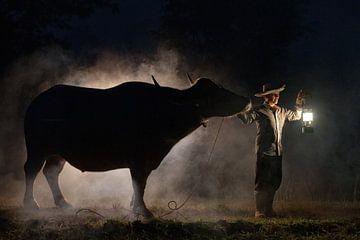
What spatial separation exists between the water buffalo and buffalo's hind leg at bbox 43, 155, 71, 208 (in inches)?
15.4

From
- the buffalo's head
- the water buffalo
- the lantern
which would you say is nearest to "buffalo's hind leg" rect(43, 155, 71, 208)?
the water buffalo

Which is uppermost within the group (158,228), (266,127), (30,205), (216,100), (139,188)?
(216,100)

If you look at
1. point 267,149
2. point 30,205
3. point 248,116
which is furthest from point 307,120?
point 30,205

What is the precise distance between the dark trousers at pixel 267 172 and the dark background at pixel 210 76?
9.84ft

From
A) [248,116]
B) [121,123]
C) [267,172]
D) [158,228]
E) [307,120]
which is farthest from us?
[307,120]

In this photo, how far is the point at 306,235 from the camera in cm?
759

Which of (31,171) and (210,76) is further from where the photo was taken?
(210,76)

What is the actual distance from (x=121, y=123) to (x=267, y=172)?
8.65ft

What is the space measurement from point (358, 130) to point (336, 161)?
118cm

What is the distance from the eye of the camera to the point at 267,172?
9336 mm

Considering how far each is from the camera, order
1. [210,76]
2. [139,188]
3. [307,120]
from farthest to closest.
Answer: [210,76]
[307,120]
[139,188]

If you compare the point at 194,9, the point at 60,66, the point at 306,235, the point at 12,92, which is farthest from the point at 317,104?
the point at 306,235

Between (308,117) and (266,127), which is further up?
(308,117)

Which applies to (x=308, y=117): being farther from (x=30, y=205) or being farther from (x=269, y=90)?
(x=30, y=205)
